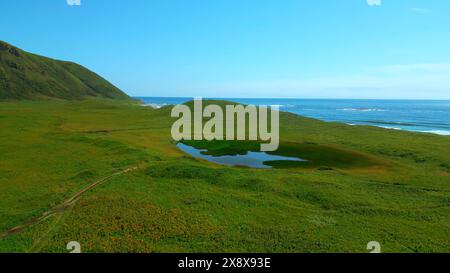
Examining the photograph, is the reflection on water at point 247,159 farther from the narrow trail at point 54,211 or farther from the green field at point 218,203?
the narrow trail at point 54,211

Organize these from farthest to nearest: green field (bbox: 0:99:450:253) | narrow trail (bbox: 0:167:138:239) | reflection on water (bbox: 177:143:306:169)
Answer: reflection on water (bbox: 177:143:306:169) < narrow trail (bbox: 0:167:138:239) < green field (bbox: 0:99:450:253)

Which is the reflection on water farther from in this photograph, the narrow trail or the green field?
the narrow trail

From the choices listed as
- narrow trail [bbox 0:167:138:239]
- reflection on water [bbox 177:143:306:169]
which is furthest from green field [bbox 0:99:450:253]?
reflection on water [bbox 177:143:306:169]

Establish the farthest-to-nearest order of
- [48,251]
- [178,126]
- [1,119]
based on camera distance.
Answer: [178,126]
[1,119]
[48,251]

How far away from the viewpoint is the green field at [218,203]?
84.6 feet

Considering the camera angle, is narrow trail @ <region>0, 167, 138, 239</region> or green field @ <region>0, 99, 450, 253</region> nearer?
green field @ <region>0, 99, 450, 253</region>

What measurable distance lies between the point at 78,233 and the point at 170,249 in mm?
8781

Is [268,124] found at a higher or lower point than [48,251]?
higher

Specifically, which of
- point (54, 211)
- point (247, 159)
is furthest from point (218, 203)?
point (247, 159)

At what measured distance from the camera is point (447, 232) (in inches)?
1091

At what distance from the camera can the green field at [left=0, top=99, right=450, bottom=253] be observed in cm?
2580

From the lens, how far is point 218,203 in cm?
3409

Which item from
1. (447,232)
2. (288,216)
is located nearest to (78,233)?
(288,216)

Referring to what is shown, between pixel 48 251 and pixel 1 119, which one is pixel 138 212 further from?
pixel 1 119
